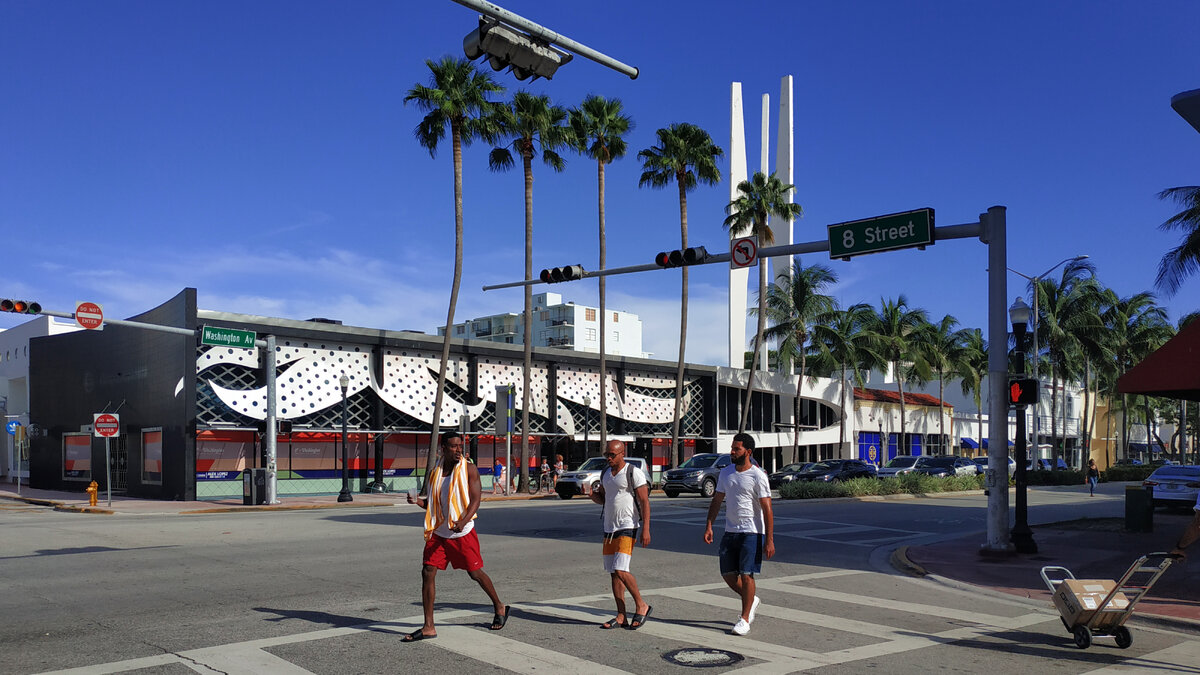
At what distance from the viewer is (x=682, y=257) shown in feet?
59.5

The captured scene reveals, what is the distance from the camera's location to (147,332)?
32.2 m

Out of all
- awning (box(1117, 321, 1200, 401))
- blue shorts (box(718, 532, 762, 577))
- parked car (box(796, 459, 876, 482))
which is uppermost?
awning (box(1117, 321, 1200, 401))

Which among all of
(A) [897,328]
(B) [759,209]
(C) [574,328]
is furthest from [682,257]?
(C) [574,328]

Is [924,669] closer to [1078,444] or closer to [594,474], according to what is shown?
[594,474]

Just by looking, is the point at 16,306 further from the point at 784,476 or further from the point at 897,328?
the point at 897,328

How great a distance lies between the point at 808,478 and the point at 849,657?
28.6 m

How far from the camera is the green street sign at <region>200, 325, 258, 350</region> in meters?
25.5

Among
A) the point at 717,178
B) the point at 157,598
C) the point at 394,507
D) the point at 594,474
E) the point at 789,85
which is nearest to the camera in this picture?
the point at 157,598

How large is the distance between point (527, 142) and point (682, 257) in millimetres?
19937

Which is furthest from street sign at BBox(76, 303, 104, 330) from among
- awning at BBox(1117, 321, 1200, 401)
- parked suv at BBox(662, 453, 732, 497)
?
awning at BBox(1117, 321, 1200, 401)

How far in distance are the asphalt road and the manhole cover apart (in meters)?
0.03

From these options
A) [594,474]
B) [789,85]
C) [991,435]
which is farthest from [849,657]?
Result: [789,85]

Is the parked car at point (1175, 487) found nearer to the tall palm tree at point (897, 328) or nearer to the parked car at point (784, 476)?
the parked car at point (784, 476)

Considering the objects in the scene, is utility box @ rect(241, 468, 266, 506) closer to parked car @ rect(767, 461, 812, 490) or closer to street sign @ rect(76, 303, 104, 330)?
street sign @ rect(76, 303, 104, 330)
